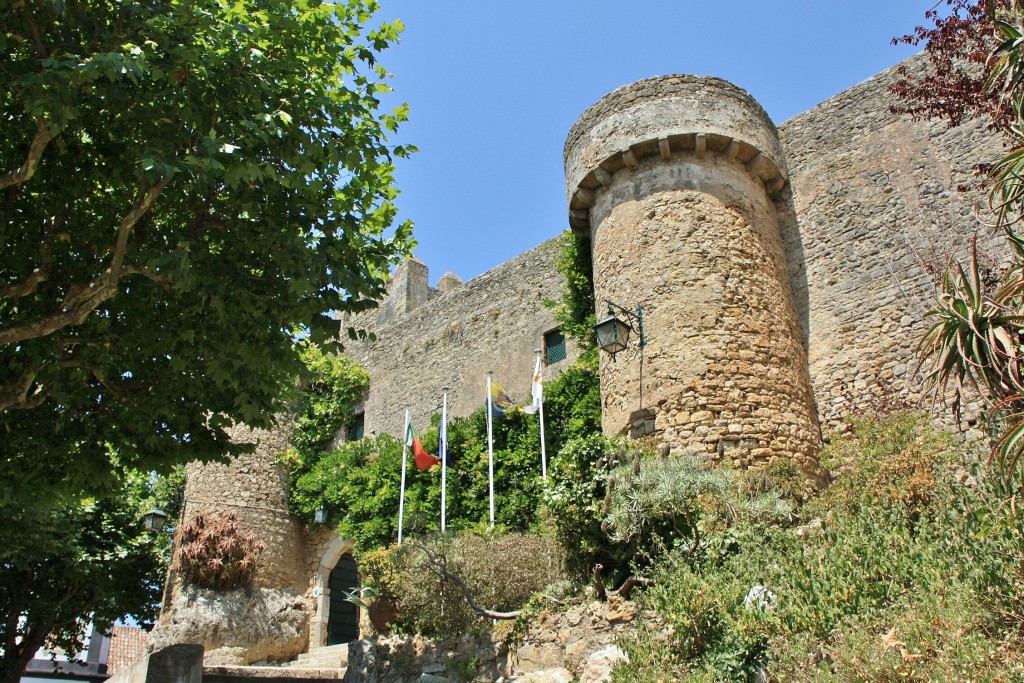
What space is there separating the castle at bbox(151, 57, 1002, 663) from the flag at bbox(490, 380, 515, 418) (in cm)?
308

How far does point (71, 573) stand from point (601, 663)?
12171mm

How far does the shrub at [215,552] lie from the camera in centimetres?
1480

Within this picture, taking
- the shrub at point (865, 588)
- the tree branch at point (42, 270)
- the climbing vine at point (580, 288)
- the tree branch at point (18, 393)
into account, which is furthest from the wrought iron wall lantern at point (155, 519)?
the shrub at point (865, 588)

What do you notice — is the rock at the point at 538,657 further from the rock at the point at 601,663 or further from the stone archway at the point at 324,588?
the stone archway at the point at 324,588

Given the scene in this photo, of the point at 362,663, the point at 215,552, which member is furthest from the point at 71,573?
the point at 362,663

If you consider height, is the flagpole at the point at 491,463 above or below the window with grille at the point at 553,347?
below

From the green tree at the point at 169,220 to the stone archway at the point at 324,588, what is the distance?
9.20 m

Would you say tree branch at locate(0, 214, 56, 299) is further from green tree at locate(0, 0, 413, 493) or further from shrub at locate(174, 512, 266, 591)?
shrub at locate(174, 512, 266, 591)

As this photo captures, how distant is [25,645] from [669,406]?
12972 mm

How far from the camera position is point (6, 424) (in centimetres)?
698

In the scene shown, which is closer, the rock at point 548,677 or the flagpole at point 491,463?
the rock at point 548,677

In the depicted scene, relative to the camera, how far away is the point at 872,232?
1119cm

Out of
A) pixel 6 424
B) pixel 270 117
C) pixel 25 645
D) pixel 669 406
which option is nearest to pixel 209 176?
pixel 270 117

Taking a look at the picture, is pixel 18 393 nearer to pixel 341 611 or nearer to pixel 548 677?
pixel 548 677
